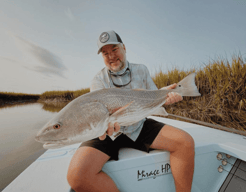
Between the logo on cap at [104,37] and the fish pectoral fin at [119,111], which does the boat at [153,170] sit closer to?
the fish pectoral fin at [119,111]

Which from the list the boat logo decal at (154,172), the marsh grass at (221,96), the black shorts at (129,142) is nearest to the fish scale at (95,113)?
the black shorts at (129,142)

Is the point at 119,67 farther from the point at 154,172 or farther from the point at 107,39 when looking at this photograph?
the point at 154,172

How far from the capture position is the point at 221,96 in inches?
151

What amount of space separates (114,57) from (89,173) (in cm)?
159

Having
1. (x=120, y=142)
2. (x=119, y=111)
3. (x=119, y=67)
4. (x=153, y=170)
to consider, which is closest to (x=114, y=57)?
(x=119, y=67)

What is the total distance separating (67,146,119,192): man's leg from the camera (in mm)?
1274

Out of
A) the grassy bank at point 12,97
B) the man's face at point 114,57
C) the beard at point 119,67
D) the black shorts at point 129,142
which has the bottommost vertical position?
the black shorts at point 129,142

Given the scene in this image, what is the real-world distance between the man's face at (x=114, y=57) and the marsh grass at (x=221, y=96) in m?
3.63

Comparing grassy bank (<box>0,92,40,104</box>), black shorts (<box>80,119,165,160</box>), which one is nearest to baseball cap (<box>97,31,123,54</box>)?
black shorts (<box>80,119,165,160</box>)

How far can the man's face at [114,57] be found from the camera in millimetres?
1852

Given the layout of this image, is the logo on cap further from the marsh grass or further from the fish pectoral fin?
the marsh grass

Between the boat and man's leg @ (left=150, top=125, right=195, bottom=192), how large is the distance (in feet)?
0.41

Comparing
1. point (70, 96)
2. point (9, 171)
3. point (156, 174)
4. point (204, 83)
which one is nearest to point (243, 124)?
point (204, 83)

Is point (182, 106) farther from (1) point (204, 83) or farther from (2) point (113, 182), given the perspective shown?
(2) point (113, 182)
